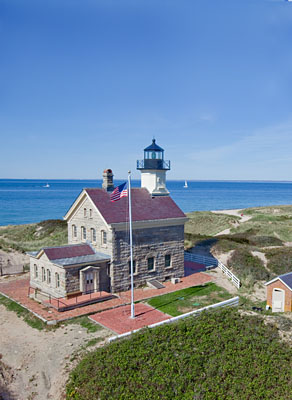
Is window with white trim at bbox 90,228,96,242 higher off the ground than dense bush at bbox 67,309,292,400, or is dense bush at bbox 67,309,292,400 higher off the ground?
window with white trim at bbox 90,228,96,242

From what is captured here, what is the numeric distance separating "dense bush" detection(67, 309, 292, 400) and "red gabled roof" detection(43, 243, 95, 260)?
8.13 metres

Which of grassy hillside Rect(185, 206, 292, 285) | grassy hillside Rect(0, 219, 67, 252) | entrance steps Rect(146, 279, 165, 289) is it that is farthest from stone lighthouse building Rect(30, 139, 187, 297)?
grassy hillside Rect(0, 219, 67, 252)

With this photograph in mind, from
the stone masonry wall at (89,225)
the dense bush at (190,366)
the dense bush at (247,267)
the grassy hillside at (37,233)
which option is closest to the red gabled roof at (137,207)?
the stone masonry wall at (89,225)

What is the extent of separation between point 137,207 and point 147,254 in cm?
335

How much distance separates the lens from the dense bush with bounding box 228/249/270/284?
1004 inches

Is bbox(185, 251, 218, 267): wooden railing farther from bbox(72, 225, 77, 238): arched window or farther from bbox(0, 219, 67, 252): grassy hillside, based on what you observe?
bbox(0, 219, 67, 252): grassy hillside

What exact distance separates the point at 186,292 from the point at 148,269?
306cm

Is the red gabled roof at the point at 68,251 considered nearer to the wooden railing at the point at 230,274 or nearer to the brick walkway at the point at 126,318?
the brick walkway at the point at 126,318

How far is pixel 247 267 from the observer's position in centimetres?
2681

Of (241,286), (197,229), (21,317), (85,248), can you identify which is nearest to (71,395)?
(21,317)

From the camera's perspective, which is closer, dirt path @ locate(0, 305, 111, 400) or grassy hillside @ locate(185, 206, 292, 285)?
dirt path @ locate(0, 305, 111, 400)

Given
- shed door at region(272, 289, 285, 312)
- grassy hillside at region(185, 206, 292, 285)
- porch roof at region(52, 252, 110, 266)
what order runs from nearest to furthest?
shed door at region(272, 289, 285, 312), porch roof at region(52, 252, 110, 266), grassy hillside at region(185, 206, 292, 285)

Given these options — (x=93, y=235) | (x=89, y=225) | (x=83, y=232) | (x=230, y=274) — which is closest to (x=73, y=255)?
(x=93, y=235)

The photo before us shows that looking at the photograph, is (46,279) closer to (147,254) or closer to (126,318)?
(126,318)
